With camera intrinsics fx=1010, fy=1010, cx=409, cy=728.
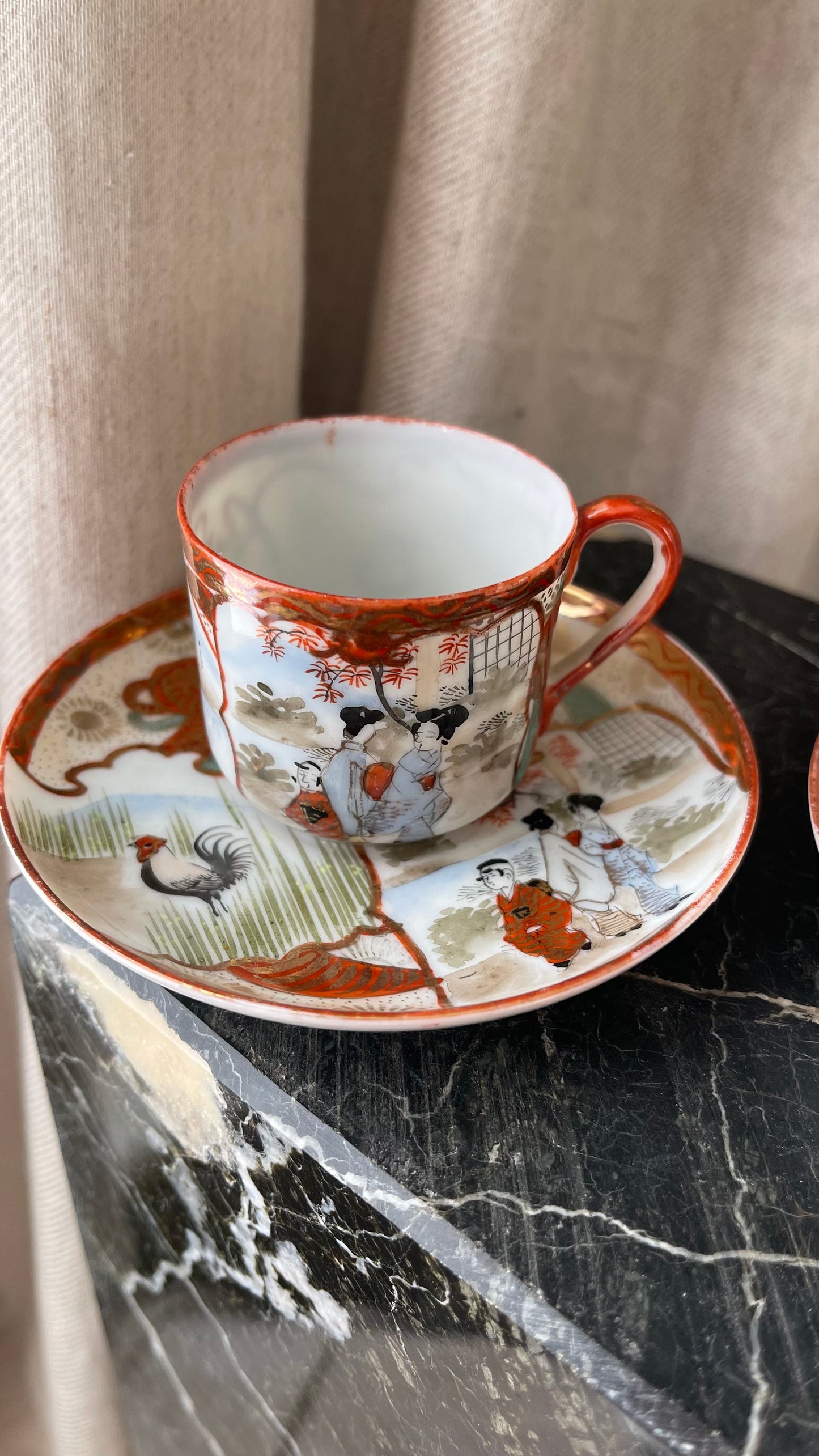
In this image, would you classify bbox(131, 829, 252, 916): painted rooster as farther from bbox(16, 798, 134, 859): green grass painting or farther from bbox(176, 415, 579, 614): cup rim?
bbox(176, 415, 579, 614): cup rim

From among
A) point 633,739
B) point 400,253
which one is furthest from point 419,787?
point 400,253

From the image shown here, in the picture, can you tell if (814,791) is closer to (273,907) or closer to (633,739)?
(633,739)

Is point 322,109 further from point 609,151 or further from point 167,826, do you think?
point 167,826

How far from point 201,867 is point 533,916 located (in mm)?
137

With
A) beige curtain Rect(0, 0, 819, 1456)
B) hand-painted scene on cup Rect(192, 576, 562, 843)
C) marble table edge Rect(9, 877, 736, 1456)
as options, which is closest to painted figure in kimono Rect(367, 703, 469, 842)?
hand-painted scene on cup Rect(192, 576, 562, 843)

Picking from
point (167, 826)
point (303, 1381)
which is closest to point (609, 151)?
point (167, 826)

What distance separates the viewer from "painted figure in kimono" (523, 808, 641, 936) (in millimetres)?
390

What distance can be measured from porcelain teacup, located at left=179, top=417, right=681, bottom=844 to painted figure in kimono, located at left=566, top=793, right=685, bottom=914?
38 millimetres

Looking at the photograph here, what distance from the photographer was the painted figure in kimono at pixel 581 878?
0.39 m

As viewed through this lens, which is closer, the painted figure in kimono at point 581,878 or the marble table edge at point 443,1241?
the marble table edge at point 443,1241

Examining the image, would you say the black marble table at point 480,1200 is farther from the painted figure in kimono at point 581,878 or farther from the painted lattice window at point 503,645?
the painted lattice window at point 503,645

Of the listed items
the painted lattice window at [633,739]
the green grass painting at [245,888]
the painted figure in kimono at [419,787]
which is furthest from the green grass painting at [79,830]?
the painted lattice window at [633,739]

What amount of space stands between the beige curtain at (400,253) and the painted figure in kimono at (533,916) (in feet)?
0.87

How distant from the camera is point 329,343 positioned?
70 cm
